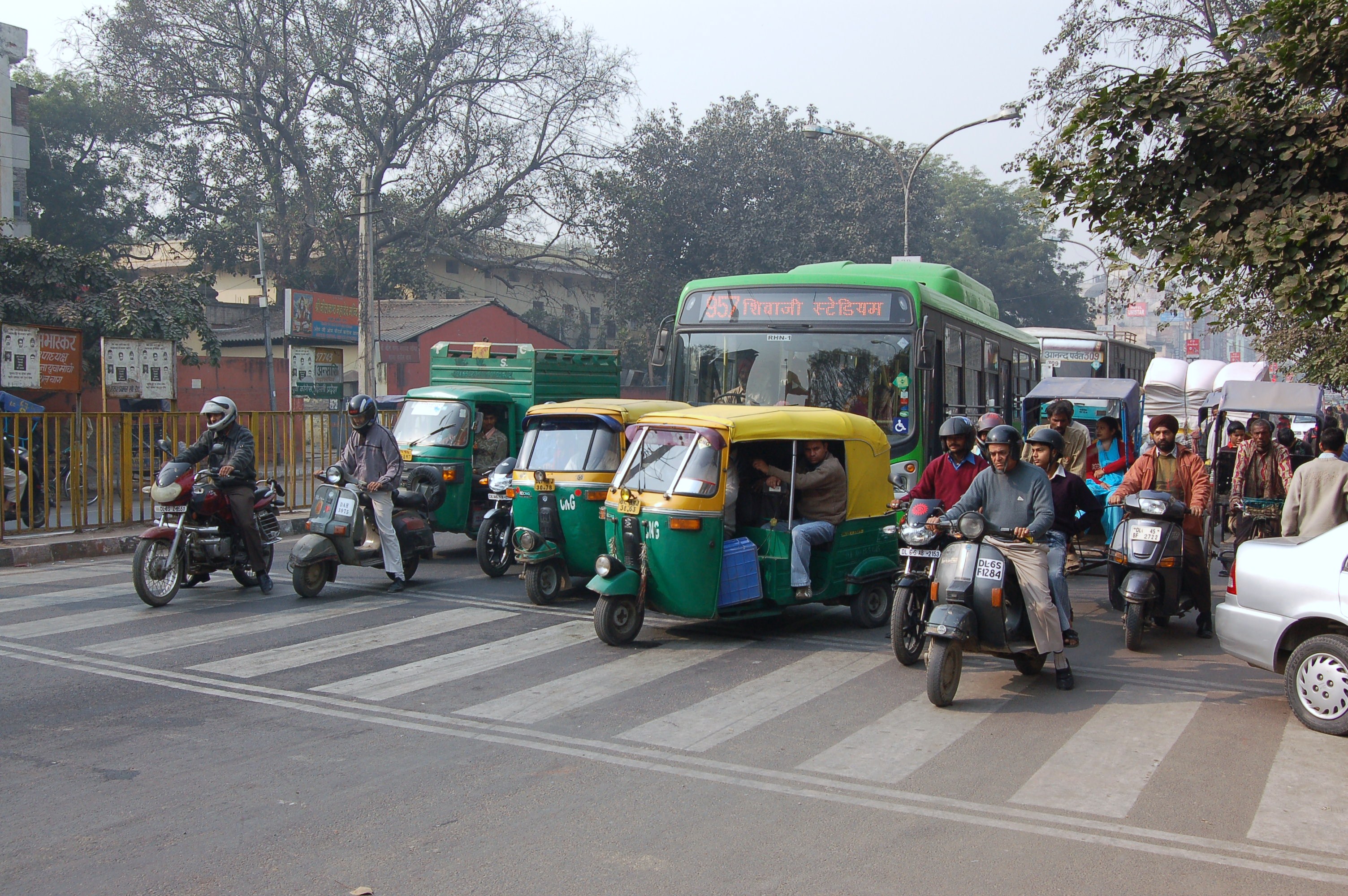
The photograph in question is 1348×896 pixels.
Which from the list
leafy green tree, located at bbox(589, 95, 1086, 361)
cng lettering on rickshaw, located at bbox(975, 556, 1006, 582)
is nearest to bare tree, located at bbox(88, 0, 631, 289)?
leafy green tree, located at bbox(589, 95, 1086, 361)

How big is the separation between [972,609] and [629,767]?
7.95 ft

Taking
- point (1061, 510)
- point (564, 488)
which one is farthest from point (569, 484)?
point (1061, 510)

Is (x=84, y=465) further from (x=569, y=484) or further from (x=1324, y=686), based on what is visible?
(x=1324, y=686)

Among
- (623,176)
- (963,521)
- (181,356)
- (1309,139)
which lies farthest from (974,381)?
(623,176)

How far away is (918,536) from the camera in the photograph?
7.07 metres

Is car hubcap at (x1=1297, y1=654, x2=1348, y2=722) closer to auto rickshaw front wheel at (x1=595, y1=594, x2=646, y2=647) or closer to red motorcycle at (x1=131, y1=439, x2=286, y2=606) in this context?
auto rickshaw front wheel at (x1=595, y1=594, x2=646, y2=647)

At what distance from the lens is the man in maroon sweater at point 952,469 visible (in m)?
7.91

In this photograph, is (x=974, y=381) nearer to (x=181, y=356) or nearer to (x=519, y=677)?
(x=519, y=677)

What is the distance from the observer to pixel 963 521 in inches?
262

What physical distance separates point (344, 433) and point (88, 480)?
194 inches

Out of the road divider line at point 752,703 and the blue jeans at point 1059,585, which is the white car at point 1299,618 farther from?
the road divider line at point 752,703

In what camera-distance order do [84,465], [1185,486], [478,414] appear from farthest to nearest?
[84,465] < [478,414] < [1185,486]

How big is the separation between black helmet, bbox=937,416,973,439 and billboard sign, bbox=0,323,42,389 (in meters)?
11.9

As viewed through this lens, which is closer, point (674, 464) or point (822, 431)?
point (674, 464)
